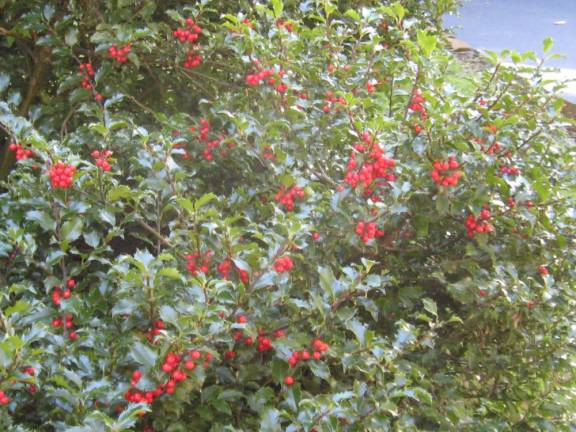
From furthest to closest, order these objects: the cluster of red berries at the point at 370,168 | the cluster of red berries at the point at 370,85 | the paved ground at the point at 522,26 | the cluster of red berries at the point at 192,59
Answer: the paved ground at the point at 522,26
the cluster of red berries at the point at 192,59
the cluster of red berries at the point at 370,85
the cluster of red berries at the point at 370,168

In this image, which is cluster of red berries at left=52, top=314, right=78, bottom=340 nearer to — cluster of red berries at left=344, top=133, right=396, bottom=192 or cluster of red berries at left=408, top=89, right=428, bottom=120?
cluster of red berries at left=344, top=133, right=396, bottom=192

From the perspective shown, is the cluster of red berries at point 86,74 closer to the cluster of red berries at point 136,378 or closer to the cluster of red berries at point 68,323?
the cluster of red berries at point 68,323

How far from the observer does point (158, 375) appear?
1664mm

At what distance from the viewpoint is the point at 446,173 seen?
2.21 metres

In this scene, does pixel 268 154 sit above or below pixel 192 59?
below

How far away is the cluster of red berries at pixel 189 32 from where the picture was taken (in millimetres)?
2838

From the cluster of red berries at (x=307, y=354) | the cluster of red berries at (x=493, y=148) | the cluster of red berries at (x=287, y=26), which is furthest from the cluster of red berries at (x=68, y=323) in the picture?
the cluster of red berries at (x=493, y=148)

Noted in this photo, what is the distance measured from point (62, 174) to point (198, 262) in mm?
518

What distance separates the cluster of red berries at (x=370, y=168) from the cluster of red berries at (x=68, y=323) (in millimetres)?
1047

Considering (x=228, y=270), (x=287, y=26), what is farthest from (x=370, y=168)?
(x=287, y=26)

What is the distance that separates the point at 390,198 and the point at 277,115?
658mm

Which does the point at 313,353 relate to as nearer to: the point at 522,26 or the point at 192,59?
the point at 192,59

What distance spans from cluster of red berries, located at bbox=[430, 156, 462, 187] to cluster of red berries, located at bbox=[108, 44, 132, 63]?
4.65ft

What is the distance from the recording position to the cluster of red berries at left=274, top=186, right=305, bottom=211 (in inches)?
90.6
